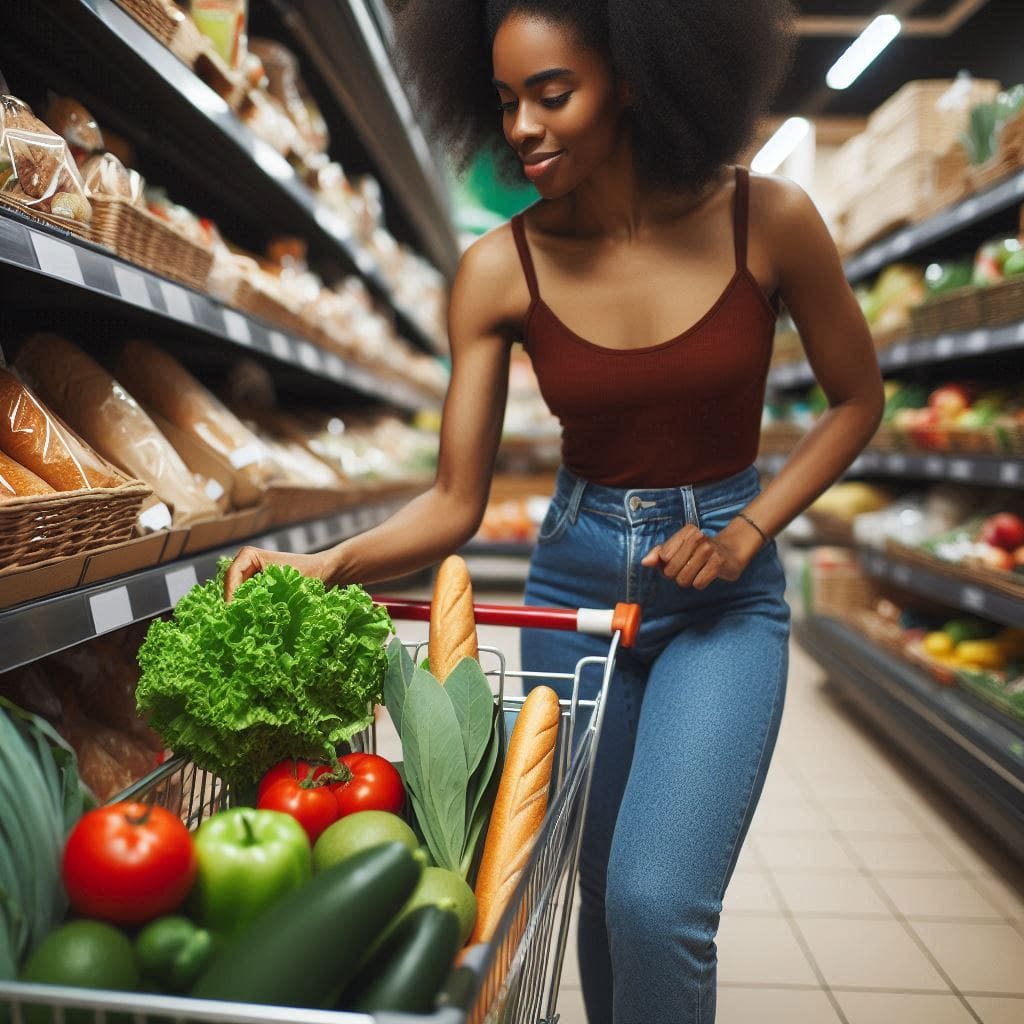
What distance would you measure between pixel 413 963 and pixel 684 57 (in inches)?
47.7

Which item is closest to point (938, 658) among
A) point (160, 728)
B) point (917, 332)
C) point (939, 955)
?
point (917, 332)

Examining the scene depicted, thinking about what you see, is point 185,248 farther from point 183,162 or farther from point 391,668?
point 391,668

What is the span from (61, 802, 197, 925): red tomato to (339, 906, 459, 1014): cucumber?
0.52ft

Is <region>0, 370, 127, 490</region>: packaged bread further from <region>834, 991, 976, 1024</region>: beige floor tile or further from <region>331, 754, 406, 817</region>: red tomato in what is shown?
<region>834, 991, 976, 1024</region>: beige floor tile

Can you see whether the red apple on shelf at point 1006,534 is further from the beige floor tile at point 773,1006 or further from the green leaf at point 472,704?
the green leaf at point 472,704

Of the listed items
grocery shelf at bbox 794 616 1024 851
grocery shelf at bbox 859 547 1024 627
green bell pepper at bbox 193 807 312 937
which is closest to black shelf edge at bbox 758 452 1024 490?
grocery shelf at bbox 859 547 1024 627

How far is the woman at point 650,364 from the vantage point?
1.29 metres

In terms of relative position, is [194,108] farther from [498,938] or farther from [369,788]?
[498,938]

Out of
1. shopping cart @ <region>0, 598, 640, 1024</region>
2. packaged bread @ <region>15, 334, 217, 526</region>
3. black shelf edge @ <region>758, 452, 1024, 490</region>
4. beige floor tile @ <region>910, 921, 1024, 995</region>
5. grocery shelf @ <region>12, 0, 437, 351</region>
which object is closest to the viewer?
shopping cart @ <region>0, 598, 640, 1024</region>

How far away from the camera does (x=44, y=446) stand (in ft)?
4.86

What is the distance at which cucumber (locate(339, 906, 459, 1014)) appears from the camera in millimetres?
681

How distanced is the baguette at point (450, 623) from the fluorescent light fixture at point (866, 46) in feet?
17.1

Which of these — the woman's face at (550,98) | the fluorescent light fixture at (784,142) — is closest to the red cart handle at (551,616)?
the woman's face at (550,98)

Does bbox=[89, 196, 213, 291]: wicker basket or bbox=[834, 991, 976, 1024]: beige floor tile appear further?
bbox=[834, 991, 976, 1024]: beige floor tile
